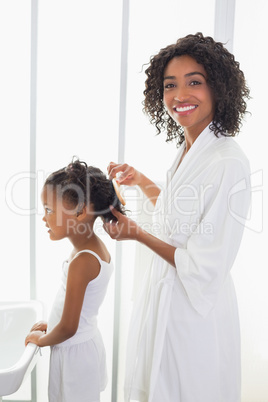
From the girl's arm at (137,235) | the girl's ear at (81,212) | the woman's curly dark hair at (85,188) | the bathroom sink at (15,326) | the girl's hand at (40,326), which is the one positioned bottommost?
the bathroom sink at (15,326)

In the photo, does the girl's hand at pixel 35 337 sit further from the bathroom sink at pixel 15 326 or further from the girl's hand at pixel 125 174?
the girl's hand at pixel 125 174

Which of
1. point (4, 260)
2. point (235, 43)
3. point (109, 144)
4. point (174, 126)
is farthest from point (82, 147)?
point (235, 43)

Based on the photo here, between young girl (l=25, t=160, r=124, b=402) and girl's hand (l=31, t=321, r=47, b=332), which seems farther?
girl's hand (l=31, t=321, r=47, b=332)

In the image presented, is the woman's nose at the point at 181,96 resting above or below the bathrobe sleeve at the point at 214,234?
above

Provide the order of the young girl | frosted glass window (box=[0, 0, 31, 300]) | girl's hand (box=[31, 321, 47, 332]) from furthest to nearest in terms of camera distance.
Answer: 1. frosted glass window (box=[0, 0, 31, 300])
2. girl's hand (box=[31, 321, 47, 332])
3. the young girl

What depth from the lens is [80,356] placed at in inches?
46.7

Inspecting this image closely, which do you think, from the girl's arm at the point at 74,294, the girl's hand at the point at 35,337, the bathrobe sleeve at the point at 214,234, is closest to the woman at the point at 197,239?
the bathrobe sleeve at the point at 214,234

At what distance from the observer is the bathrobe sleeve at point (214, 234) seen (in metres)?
1.03

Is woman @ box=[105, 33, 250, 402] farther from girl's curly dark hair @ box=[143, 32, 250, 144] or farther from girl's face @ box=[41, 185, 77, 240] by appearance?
girl's face @ box=[41, 185, 77, 240]

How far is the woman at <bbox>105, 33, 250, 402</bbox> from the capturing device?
1048 mm

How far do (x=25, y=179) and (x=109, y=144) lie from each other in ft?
1.12

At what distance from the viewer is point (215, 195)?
1.05 m

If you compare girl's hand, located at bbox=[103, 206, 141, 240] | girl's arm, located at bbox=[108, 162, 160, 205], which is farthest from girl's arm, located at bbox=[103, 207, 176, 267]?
girl's arm, located at bbox=[108, 162, 160, 205]

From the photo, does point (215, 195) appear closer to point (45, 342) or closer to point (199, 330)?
point (199, 330)
